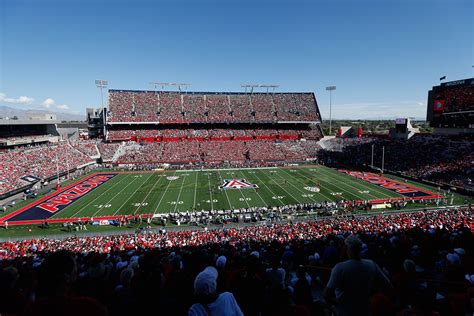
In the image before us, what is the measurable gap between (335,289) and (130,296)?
8.18 ft

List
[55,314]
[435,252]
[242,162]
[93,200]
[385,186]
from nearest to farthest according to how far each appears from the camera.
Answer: [55,314] → [435,252] → [93,200] → [385,186] → [242,162]

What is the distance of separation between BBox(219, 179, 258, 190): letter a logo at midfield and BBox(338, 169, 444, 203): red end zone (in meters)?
14.4

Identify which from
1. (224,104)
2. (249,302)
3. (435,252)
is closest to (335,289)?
(249,302)

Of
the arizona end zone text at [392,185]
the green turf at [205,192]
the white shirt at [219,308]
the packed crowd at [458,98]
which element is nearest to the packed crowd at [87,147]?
the green turf at [205,192]

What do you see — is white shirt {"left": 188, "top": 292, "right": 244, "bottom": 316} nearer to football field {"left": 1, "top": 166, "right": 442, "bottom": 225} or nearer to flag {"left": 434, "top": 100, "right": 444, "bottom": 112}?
football field {"left": 1, "top": 166, "right": 442, "bottom": 225}

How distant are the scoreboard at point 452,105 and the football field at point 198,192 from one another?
51.0 ft

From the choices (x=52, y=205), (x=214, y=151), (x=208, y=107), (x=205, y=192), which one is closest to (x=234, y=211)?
(x=205, y=192)

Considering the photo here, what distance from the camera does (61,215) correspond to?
2628cm

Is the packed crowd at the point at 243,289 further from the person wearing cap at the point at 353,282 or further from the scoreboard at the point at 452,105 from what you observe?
the scoreboard at the point at 452,105

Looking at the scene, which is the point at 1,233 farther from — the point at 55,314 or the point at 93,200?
the point at 55,314

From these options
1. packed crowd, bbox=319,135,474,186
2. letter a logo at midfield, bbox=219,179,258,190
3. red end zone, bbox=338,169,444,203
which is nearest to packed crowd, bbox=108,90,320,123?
packed crowd, bbox=319,135,474,186

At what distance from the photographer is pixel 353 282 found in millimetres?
3229

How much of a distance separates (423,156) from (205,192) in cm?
3400

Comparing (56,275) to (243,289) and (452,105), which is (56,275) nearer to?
(243,289)
